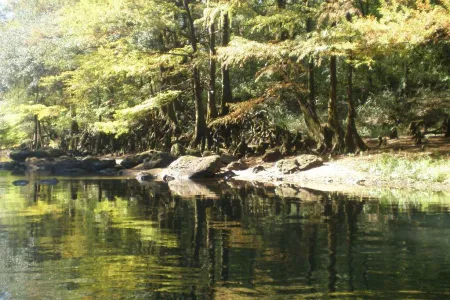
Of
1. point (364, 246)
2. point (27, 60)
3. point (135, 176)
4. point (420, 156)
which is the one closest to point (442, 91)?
point (420, 156)

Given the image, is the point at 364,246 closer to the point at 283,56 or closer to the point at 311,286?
the point at 311,286

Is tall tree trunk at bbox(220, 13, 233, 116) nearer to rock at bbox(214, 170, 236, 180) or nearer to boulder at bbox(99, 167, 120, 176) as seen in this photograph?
rock at bbox(214, 170, 236, 180)

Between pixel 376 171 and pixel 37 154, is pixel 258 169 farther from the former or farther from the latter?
pixel 37 154

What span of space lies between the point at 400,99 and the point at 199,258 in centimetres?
1710

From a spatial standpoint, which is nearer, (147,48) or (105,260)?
(105,260)

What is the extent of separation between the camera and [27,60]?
3403 centimetres

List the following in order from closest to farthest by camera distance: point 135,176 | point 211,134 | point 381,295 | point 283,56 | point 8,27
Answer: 1. point 381,295
2. point 283,56
3. point 135,176
4. point 211,134
5. point 8,27

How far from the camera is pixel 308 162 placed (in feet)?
63.3

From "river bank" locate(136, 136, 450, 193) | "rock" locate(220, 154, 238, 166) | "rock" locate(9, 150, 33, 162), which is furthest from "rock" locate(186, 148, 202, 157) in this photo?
"rock" locate(9, 150, 33, 162)

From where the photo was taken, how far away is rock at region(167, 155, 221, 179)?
2017 cm

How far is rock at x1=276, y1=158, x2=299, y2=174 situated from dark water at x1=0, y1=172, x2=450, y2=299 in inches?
216

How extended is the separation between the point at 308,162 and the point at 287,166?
77 centimetres

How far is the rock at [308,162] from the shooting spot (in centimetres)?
1914

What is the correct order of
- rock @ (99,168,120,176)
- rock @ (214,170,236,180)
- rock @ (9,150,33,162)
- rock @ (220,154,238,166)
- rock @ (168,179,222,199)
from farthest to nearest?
rock @ (9,150,33,162), rock @ (99,168,120,176), rock @ (220,154,238,166), rock @ (214,170,236,180), rock @ (168,179,222,199)
